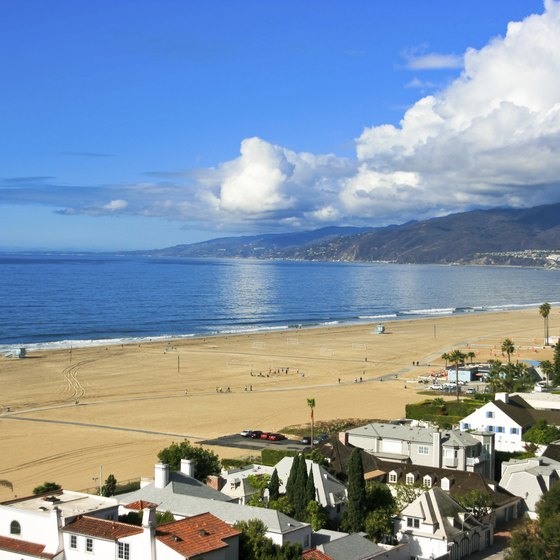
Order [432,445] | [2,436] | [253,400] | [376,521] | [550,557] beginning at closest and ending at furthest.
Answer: [550,557] → [376,521] → [432,445] → [2,436] → [253,400]

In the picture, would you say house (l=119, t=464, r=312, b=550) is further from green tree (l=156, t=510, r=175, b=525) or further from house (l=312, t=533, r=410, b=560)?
house (l=312, t=533, r=410, b=560)

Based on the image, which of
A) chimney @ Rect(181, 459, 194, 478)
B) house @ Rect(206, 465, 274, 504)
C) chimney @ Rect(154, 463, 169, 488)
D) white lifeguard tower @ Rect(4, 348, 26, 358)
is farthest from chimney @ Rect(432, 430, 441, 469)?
white lifeguard tower @ Rect(4, 348, 26, 358)

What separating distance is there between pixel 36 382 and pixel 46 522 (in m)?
59.4

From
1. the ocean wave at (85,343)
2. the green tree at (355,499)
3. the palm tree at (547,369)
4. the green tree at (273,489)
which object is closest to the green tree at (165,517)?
the green tree at (273,489)

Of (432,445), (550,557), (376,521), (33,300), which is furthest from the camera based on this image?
(33,300)

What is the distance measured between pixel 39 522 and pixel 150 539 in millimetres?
4351

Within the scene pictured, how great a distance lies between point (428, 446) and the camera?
4403 centimetres

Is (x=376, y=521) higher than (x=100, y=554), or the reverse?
(x=100, y=554)

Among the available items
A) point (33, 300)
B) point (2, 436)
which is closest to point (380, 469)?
point (2, 436)

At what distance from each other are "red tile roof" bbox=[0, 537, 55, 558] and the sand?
17.3m

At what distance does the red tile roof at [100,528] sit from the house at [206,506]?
4586 millimetres

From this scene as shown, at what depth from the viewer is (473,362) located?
96.6 meters

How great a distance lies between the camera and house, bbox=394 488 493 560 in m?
33.3

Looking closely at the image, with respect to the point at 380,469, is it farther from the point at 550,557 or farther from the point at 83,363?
the point at 83,363
